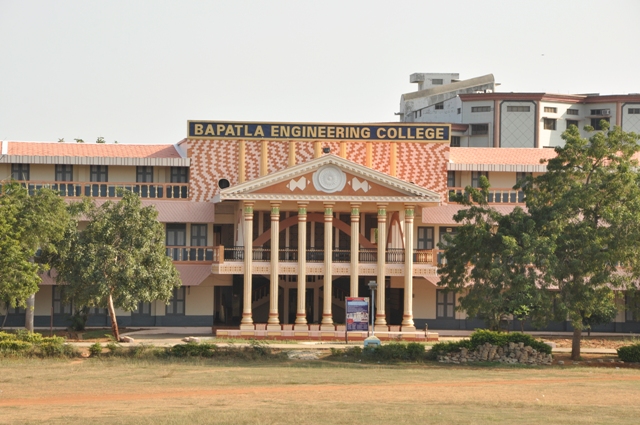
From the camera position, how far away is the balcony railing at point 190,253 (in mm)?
55438

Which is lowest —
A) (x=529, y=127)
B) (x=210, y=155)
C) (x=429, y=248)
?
(x=429, y=248)

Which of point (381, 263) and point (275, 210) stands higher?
point (275, 210)

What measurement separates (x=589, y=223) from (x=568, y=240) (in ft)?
3.78

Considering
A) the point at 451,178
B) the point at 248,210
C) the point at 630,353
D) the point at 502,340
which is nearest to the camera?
the point at 502,340

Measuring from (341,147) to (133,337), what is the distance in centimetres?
1366

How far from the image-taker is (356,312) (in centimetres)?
4697

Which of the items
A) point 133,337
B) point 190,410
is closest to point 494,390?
point 190,410

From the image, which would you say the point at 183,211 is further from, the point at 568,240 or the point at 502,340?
the point at 568,240

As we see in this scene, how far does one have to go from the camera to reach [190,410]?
1218 inches

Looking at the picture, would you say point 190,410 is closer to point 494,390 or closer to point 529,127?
point 494,390

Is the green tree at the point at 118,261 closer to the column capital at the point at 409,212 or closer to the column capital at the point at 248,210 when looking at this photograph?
the column capital at the point at 248,210

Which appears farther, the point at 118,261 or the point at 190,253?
the point at 190,253

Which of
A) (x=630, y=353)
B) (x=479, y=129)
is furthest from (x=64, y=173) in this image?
(x=479, y=129)

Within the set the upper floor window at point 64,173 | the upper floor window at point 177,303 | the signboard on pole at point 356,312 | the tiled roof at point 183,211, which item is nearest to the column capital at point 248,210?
the tiled roof at point 183,211
